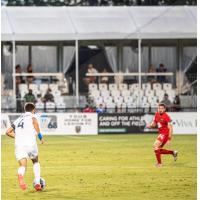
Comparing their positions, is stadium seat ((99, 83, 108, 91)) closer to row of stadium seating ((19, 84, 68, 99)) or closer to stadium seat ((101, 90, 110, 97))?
stadium seat ((101, 90, 110, 97))

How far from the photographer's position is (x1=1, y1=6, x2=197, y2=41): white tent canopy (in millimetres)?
47812

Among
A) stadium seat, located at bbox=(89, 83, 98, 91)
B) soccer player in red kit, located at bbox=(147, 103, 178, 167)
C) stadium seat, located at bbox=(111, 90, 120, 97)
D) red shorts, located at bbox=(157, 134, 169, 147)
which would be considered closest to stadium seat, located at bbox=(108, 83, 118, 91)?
stadium seat, located at bbox=(111, 90, 120, 97)

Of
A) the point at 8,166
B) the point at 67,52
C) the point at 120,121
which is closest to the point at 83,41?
the point at 67,52

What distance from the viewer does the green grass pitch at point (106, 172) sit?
1856cm

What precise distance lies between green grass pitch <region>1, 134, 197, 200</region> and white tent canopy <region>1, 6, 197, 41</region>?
35.5 ft

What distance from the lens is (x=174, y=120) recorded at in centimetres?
4278

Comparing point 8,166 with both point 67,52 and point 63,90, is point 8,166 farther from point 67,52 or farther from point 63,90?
point 67,52

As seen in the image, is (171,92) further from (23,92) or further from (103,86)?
(23,92)

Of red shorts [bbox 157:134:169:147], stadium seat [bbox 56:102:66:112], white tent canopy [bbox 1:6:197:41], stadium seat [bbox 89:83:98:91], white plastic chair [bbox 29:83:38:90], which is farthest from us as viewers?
stadium seat [bbox 89:83:98:91]

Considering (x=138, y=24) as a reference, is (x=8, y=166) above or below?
below

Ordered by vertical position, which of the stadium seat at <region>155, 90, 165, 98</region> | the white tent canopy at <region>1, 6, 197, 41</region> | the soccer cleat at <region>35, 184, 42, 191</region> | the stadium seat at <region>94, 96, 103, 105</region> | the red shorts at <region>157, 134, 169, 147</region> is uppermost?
the white tent canopy at <region>1, 6, 197, 41</region>

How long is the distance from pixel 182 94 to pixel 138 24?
4.19m

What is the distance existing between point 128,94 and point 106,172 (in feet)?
79.1

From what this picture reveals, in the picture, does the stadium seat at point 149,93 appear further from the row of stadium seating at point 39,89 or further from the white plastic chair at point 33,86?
the white plastic chair at point 33,86
